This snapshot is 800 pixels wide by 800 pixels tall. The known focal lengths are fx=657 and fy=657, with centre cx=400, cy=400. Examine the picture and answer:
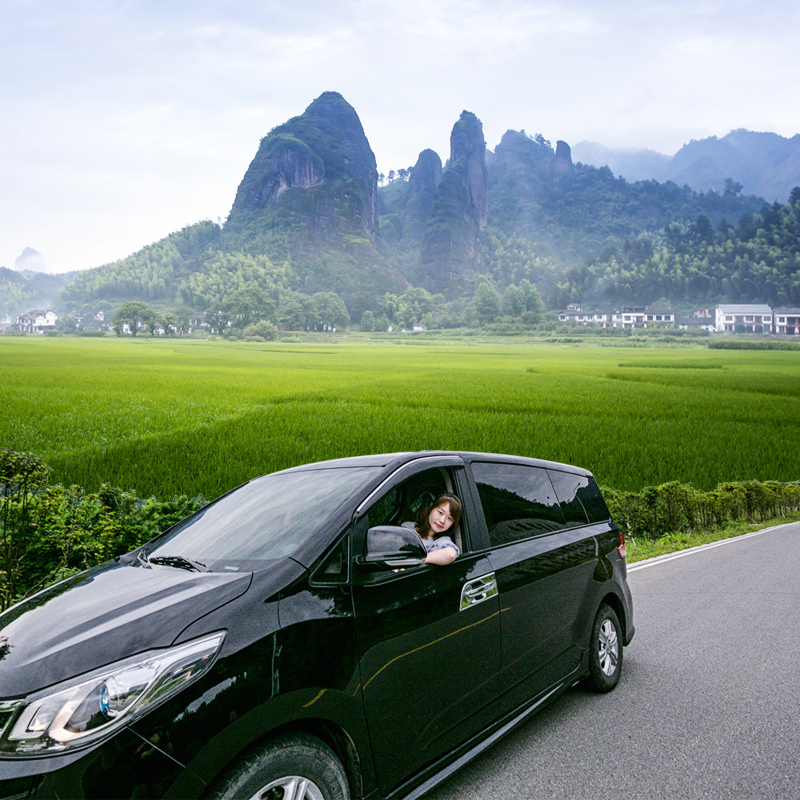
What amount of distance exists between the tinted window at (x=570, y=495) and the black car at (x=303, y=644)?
0.91ft

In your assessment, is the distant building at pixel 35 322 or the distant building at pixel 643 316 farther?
the distant building at pixel 643 316

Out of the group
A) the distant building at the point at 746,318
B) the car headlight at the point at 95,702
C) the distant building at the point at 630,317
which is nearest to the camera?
the car headlight at the point at 95,702

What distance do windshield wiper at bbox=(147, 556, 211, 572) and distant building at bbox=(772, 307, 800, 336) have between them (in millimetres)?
97415

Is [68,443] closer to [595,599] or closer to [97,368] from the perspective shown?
[595,599]

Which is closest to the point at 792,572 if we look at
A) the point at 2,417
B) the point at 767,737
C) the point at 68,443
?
the point at 767,737

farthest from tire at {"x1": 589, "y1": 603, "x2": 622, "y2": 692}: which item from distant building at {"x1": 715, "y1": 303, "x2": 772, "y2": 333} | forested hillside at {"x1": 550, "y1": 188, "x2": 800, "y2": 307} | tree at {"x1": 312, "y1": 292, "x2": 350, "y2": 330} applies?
tree at {"x1": 312, "y1": 292, "x2": 350, "y2": 330}

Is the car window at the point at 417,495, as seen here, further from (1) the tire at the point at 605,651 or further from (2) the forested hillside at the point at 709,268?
(2) the forested hillside at the point at 709,268

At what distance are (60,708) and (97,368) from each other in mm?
41875

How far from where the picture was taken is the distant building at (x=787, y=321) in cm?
8862

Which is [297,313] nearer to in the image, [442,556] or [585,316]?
[585,316]

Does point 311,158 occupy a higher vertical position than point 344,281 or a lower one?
higher

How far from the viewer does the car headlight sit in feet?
6.33

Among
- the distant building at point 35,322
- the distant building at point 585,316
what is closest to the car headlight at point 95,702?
the distant building at point 35,322

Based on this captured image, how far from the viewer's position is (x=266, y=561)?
2713mm
